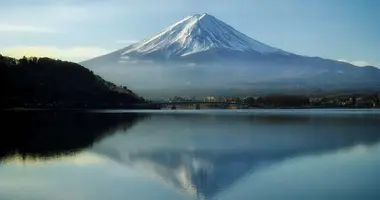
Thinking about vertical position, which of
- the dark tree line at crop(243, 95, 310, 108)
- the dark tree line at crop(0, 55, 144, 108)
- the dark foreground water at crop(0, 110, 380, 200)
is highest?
the dark tree line at crop(0, 55, 144, 108)

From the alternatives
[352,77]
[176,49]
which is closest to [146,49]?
[176,49]

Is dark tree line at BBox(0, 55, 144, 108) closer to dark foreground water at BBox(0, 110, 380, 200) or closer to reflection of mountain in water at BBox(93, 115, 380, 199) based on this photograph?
reflection of mountain in water at BBox(93, 115, 380, 199)

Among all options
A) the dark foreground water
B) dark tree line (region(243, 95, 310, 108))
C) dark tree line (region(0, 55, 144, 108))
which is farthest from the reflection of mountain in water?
dark tree line (region(243, 95, 310, 108))

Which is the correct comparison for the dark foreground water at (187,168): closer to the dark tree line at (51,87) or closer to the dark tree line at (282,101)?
the dark tree line at (51,87)

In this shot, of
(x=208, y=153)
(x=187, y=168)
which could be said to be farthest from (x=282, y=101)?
(x=187, y=168)

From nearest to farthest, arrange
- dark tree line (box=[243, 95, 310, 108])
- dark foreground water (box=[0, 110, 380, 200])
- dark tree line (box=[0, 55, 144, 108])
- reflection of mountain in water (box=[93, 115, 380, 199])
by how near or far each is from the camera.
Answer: dark foreground water (box=[0, 110, 380, 200]) → reflection of mountain in water (box=[93, 115, 380, 199]) → dark tree line (box=[0, 55, 144, 108]) → dark tree line (box=[243, 95, 310, 108])

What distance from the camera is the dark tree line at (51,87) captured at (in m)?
47.9

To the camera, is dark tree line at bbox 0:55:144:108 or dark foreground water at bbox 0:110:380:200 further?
dark tree line at bbox 0:55:144:108

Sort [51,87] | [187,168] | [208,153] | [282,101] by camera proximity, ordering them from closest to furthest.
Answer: [187,168] → [208,153] → [51,87] → [282,101]

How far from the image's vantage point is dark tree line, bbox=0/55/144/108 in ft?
157

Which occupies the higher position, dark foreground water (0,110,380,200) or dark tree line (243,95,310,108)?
dark tree line (243,95,310,108)

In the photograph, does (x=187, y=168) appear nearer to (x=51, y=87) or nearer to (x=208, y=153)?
(x=208, y=153)

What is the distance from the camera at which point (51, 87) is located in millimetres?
51969

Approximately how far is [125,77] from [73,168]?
94.3 metres
